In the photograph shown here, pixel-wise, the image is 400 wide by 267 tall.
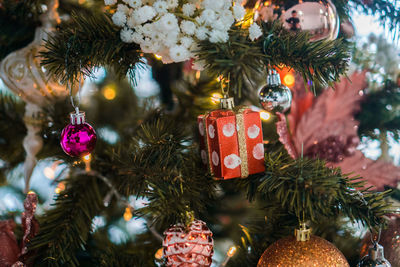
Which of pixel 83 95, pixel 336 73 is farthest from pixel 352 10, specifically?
pixel 83 95

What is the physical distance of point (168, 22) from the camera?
1.47ft

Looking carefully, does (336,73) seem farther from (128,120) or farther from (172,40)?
(128,120)

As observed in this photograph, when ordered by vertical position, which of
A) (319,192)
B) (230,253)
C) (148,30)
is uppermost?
(148,30)

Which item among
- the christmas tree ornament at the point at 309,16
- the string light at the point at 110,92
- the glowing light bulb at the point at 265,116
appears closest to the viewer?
the christmas tree ornament at the point at 309,16

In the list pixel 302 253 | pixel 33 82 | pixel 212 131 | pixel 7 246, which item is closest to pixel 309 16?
pixel 212 131

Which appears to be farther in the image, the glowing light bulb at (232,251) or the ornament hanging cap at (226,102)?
the glowing light bulb at (232,251)

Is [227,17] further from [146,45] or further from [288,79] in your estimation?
[288,79]

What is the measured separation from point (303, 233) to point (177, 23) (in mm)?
328

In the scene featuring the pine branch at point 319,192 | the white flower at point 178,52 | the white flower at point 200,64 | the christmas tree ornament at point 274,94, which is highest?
the white flower at point 178,52

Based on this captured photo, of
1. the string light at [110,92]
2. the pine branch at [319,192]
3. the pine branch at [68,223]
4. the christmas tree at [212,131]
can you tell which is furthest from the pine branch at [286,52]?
the string light at [110,92]

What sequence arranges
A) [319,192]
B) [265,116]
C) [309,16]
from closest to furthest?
[319,192] → [309,16] → [265,116]

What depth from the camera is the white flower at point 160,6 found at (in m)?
0.46

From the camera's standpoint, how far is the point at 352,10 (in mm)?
688

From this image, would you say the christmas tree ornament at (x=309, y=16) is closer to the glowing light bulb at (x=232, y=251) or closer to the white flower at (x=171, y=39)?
the white flower at (x=171, y=39)
